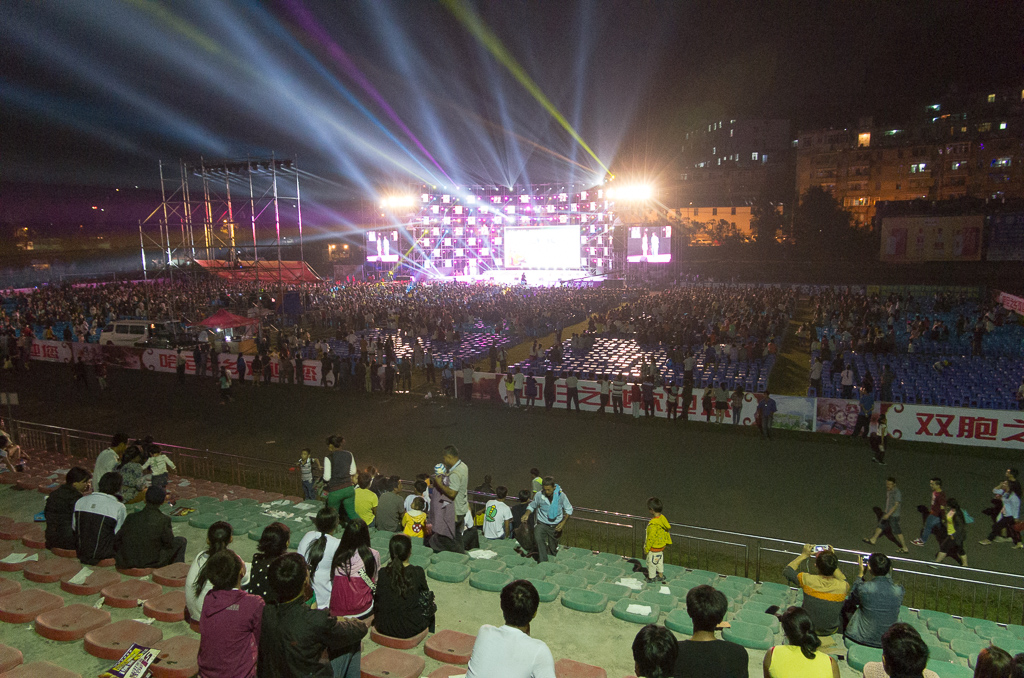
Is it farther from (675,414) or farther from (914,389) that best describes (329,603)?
(914,389)

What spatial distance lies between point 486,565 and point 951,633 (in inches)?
198

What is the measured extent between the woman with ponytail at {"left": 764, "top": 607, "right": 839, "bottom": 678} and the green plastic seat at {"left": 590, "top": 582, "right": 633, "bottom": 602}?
295 centimetres

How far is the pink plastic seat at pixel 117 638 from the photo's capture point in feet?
15.3

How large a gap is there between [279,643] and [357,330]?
99.1 ft

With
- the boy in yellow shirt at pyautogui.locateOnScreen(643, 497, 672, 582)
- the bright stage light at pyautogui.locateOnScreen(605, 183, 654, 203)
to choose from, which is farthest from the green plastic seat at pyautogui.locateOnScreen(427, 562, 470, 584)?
the bright stage light at pyautogui.locateOnScreen(605, 183, 654, 203)

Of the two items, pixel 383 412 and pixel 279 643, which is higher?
pixel 279 643

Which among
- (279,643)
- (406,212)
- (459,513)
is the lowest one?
(459,513)

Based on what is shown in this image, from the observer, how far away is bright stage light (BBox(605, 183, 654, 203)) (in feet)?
178

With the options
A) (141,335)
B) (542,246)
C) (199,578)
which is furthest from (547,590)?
(542,246)

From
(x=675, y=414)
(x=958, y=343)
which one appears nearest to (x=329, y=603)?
(x=675, y=414)

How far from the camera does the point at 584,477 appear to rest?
13.3m

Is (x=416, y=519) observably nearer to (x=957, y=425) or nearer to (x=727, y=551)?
(x=727, y=551)

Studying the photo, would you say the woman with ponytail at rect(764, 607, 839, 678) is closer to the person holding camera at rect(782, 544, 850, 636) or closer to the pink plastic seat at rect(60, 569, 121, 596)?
the person holding camera at rect(782, 544, 850, 636)

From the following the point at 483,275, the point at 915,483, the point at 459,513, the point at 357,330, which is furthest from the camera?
the point at 483,275
